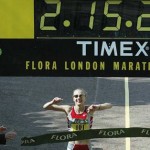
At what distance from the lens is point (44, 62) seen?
817 centimetres

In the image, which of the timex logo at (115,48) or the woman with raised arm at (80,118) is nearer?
the timex logo at (115,48)

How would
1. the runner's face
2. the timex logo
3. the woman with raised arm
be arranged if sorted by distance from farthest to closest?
1. the woman with raised arm
2. the runner's face
3. the timex logo

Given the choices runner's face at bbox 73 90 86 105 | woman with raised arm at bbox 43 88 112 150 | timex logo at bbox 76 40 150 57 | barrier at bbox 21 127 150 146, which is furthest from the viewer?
woman with raised arm at bbox 43 88 112 150

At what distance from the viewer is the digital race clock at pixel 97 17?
808 centimetres

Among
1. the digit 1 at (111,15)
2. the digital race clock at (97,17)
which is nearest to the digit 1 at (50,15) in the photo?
the digital race clock at (97,17)

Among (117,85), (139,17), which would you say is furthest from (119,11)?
(117,85)

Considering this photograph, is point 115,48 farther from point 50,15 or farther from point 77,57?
point 50,15

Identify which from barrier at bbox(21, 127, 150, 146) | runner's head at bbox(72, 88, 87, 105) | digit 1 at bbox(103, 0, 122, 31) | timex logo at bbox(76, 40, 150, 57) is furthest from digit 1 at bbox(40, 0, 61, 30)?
barrier at bbox(21, 127, 150, 146)

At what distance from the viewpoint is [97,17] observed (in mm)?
8117

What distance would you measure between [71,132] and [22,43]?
147 centimetres

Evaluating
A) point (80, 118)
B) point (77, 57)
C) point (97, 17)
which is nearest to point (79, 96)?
point (80, 118)

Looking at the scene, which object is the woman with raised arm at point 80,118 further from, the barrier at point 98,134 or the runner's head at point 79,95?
the barrier at point 98,134

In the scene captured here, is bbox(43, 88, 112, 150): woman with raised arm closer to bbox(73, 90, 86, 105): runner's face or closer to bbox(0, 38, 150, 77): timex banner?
bbox(73, 90, 86, 105): runner's face

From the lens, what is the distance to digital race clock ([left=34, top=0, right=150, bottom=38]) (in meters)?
8.08
